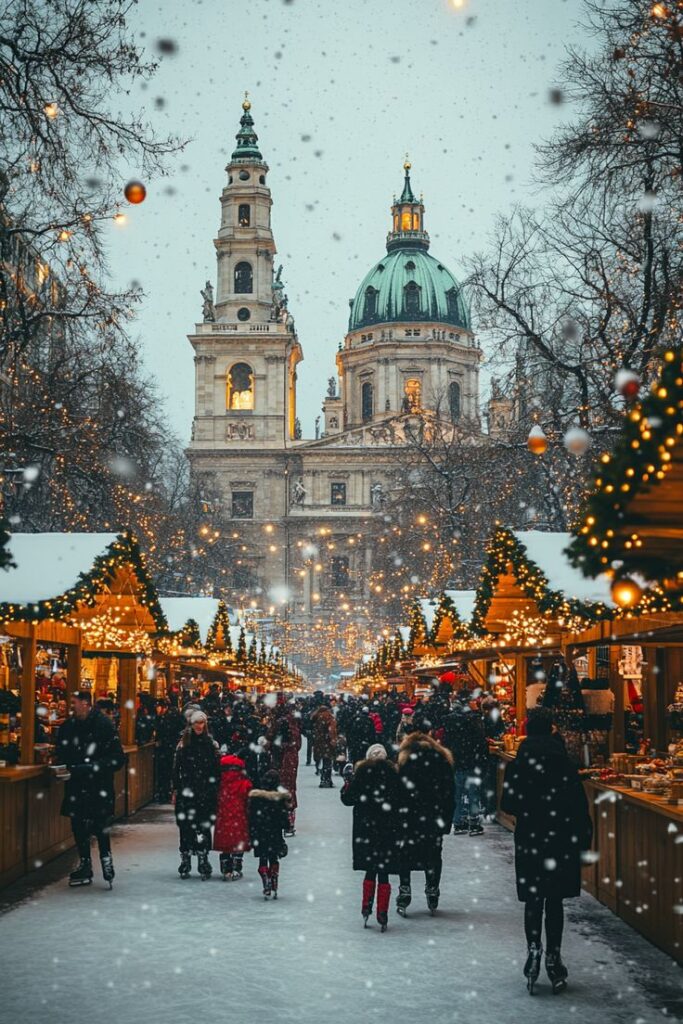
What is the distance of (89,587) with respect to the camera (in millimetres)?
13445

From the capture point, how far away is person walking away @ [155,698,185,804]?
2023 centimetres

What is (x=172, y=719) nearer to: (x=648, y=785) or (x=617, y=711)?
(x=617, y=711)

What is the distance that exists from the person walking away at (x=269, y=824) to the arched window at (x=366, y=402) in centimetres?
10147

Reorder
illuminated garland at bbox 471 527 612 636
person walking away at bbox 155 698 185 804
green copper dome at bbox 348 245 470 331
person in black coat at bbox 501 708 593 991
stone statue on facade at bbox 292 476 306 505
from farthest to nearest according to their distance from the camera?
green copper dome at bbox 348 245 470 331 → stone statue on facade at bbox 292 476 306 505 → person walking away at bbox 155 698 185 804 → illuminated garland at bbox 471 527 612 636 → person in black coat at bbox 501 708 593 991

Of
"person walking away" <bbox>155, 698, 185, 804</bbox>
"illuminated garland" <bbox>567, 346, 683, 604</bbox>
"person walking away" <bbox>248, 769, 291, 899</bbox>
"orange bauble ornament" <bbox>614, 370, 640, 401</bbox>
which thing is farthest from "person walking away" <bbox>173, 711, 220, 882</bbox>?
"orange bauble ornament" <bbox>614, 370, 640, 401</bbox>

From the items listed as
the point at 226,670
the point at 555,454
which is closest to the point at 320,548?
the point at 226,670

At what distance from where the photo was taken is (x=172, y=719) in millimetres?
20172

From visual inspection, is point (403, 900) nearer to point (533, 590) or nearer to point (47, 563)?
point (533, 590)

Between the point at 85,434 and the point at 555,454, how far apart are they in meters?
9.57

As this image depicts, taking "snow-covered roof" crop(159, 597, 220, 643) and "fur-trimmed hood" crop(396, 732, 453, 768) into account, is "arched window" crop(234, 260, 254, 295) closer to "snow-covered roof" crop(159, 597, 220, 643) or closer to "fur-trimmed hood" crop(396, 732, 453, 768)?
"snow-covered roof" crop(159, 597, 220, 643)

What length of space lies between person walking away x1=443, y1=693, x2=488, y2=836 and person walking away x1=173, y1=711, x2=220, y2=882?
4782mm

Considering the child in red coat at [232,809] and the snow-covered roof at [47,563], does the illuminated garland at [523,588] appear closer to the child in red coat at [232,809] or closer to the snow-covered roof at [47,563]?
the child in red coat at [232,809]

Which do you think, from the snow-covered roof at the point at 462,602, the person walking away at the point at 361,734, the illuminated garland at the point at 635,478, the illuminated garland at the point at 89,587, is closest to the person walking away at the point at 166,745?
the person walking away at the point at 361,734

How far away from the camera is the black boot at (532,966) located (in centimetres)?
841
